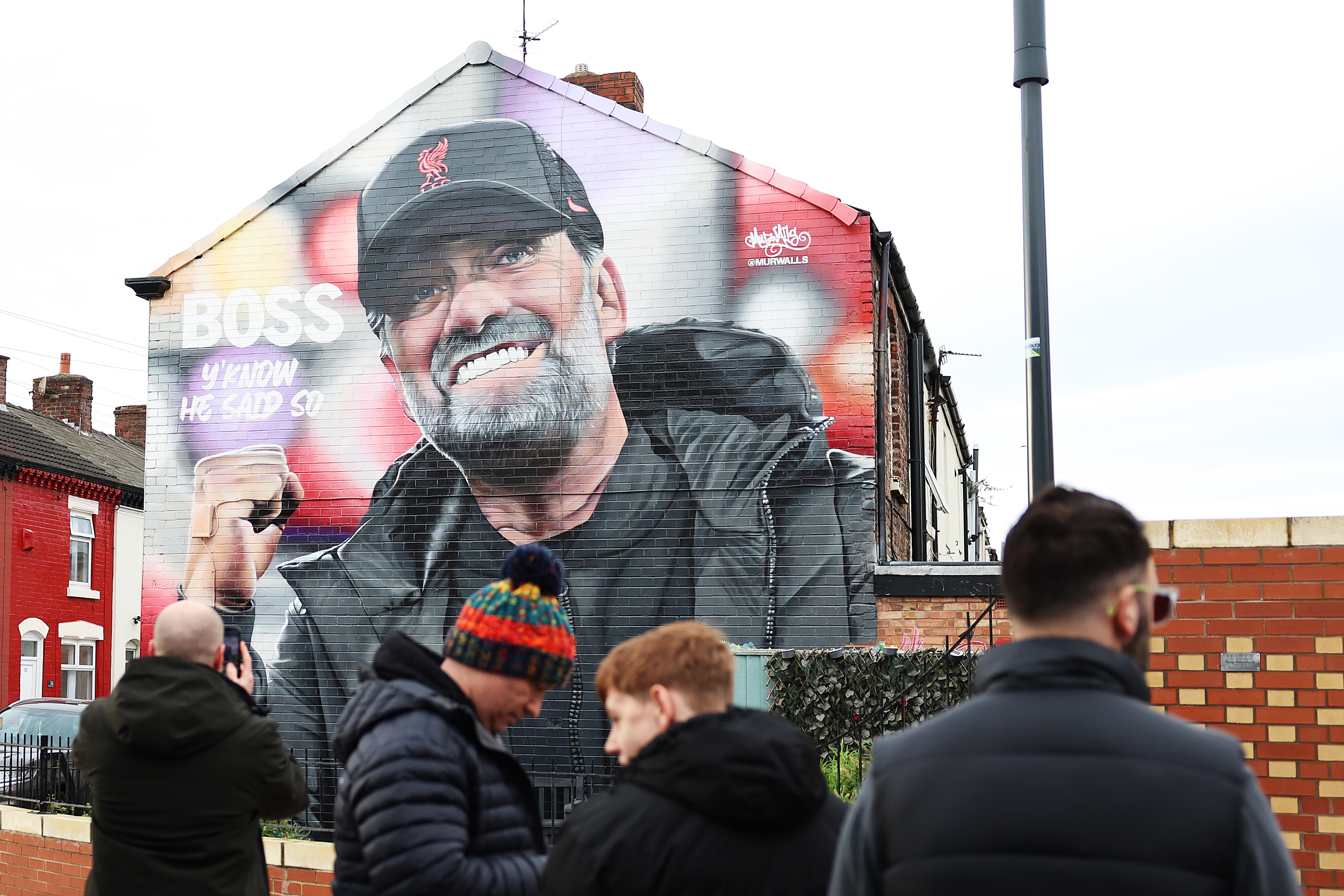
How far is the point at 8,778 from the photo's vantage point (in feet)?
32.5

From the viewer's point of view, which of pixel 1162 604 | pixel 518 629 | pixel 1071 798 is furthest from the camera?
pixel 518 629

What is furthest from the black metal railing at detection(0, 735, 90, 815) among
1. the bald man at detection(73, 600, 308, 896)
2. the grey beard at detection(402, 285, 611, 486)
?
the bald man at detection(73, 600, 308, 896)

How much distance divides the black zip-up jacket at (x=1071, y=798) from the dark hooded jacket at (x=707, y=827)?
0.97 ft

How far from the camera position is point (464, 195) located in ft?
45.3

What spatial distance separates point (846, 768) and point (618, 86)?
9393 millimetres

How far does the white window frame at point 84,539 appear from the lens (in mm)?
27938

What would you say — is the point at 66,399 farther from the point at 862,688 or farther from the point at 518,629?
the point at 518,629

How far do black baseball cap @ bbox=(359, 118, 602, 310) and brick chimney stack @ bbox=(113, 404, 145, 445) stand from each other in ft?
78.3

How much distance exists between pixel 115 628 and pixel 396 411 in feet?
64.2

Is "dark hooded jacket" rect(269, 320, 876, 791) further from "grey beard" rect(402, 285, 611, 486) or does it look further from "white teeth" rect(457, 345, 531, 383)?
"white teeth" rect(457, 345, 531, 383)

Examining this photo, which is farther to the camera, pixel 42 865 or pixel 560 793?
pixel 560 793

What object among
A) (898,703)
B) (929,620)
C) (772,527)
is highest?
(772,527)

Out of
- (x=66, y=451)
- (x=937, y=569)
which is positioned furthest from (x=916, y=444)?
(x=66, y=451)

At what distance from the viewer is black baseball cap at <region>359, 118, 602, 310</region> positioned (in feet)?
44.5
